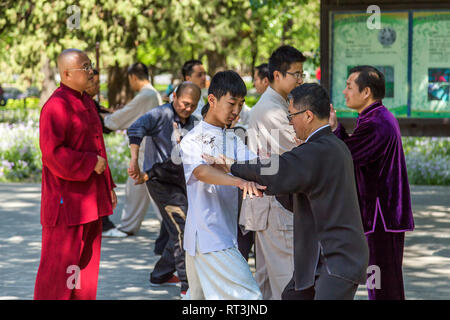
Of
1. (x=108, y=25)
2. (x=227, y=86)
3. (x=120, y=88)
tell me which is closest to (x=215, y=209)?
(x=227, y=86)

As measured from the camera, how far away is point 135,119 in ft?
30.8

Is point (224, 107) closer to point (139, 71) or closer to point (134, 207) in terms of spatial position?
point (139, 71)

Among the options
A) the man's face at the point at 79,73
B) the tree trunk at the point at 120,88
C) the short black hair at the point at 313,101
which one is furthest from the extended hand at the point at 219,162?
the tree trunk at the point at 120,88

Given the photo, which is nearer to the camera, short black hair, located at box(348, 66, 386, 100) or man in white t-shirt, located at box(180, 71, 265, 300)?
man in white t-shirt, located at box(180, 71, 265, 300)

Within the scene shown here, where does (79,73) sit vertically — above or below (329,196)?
above

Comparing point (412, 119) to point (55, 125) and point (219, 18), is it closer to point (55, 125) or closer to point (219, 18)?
point (55, 125)

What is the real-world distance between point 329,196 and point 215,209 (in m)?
0.81

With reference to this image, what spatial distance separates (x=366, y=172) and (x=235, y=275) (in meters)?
1.40

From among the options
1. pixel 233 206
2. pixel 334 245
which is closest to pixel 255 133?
pixel 233 206

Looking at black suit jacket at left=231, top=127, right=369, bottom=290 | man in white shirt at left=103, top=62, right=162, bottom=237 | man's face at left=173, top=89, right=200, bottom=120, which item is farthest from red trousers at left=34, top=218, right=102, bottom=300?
man in white shirt at left=103, top=62, right=162, bottom=237

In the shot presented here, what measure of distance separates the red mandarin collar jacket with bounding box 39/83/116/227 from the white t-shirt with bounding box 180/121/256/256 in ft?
3.71

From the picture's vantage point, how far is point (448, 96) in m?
9.62

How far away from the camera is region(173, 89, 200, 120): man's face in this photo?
693 centimetres

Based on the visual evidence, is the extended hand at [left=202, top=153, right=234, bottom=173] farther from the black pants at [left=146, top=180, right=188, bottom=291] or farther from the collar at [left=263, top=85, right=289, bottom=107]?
the black pants at [left=146, top=180, right=188, bottom=291]
